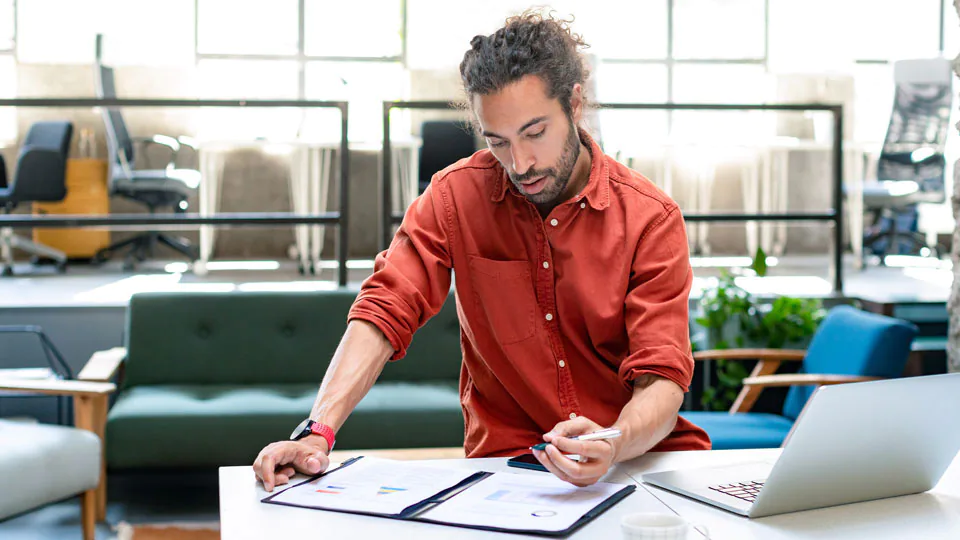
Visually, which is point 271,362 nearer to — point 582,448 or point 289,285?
point 289,285

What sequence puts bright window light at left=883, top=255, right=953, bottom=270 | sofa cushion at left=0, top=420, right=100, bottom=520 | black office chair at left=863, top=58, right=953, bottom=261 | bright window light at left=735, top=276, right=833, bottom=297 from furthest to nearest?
bright window light at left=883, top=255, right=953, bottom=270
black office chair at left=863, top=58, right=953, bottom=261
bright window light at left=735, top=276, right=833, bottom=297
sofa cushion at left=0, top=420, right=100, bottom=520

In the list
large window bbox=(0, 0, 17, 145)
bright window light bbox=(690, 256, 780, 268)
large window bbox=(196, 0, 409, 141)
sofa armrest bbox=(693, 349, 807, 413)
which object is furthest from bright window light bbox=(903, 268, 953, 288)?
large window bbox=(0, 0, 17, 145)

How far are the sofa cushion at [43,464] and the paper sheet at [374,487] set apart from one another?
1466 mm

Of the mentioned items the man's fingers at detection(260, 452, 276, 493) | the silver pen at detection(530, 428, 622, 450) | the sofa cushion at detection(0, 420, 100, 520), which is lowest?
the sofa cushion at detection(0, 420, 100, 520)

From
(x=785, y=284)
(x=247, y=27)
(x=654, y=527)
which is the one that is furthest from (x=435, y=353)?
(x=247, y=27)

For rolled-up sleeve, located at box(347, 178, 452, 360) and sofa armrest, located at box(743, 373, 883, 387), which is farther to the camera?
sofa armrest, located at box(743, 373, 883, 387)

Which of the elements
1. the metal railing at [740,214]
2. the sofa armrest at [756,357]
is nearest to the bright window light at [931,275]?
the metal railing at [740,214]

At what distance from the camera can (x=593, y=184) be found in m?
1.55

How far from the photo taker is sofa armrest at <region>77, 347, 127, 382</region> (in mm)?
2881

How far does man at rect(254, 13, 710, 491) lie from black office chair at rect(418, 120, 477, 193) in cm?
359

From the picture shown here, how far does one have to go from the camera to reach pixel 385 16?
7.20 m

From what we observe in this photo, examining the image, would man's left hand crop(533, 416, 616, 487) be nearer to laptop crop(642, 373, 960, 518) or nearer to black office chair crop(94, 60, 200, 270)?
laptop crop(642, 373, 960, 518)

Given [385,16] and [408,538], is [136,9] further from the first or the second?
[408,538]

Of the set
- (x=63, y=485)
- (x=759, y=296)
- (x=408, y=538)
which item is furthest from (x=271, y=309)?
(x=408, y=538)
